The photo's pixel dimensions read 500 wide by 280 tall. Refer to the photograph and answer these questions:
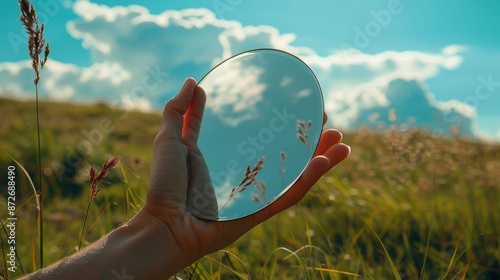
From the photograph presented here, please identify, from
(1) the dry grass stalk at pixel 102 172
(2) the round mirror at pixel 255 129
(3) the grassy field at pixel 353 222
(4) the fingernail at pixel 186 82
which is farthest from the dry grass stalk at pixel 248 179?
(1) the dry grass stalk at pixel 102 172

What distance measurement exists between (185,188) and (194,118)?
0.35m

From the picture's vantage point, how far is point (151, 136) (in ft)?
30.9

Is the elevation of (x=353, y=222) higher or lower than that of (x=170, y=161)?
lower

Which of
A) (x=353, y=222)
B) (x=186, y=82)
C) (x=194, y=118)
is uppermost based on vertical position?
(x=186, y=82)

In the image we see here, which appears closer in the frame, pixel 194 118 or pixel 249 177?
pixel 249 177

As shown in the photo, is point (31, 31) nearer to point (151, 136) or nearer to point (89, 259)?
point (89, 259)

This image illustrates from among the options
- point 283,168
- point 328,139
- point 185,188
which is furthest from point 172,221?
point 328,139

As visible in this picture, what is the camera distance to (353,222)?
364 centimetres

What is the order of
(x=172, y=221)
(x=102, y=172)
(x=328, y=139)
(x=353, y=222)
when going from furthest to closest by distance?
(x=353, y=222) → (x=328, y=139) → (x=172, y=221) → (x=102, y=172)

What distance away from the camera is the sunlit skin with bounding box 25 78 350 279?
1.62 meters

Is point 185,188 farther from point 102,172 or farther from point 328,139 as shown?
point 328,139

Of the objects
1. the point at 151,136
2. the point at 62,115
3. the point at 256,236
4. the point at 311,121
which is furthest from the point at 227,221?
the point at 62,115

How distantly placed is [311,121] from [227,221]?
47 centimetres

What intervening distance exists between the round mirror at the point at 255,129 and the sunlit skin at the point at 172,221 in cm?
4
